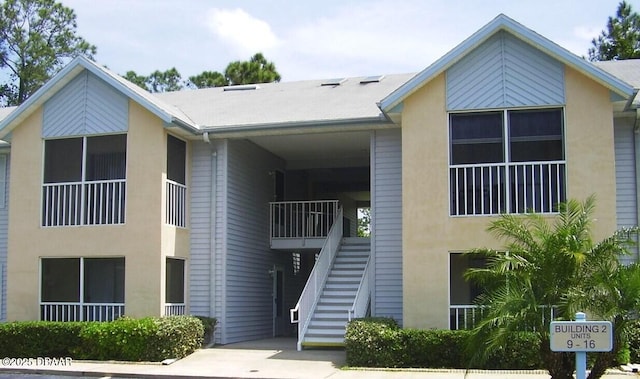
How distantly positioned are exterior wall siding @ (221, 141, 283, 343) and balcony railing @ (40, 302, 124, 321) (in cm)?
264

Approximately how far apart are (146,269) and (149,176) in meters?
2.09

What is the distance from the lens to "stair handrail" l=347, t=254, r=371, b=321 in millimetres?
17062

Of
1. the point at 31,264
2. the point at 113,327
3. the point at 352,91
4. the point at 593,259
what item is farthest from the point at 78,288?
the point at 593,259

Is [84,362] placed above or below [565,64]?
below

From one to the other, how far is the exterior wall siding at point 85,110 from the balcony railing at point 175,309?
4.19m

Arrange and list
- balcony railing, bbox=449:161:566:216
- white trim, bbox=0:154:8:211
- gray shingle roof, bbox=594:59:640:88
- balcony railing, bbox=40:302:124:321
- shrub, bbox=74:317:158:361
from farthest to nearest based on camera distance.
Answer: white trim, bbox=0:154:8:211, gray shingle roof, bbox=594:59:640:88, balcony railing, bbox=40:302:124:321, shrub, bbox=74:317:158:361, balcony railing, bbox=449:161:566:216

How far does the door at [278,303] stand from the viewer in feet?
74.6

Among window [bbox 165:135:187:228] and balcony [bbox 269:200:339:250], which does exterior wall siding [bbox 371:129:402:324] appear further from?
window [bbox 165:135:187:228]

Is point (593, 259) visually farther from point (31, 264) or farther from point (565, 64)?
point (31, 264)

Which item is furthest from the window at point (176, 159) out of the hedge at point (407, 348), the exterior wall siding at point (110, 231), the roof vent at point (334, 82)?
the hedge at point (407, 348)

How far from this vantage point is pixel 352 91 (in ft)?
69.7

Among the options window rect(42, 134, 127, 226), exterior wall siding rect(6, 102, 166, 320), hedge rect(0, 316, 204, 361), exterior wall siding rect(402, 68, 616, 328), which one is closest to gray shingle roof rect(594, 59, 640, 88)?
exterior wall siding rect(402, 68, 616, 328)

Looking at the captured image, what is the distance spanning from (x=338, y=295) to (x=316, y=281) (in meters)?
0.64

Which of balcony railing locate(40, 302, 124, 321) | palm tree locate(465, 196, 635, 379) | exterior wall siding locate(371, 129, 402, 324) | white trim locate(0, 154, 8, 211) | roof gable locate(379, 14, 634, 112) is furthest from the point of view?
white trim locate(0, 154, 8, 211)
